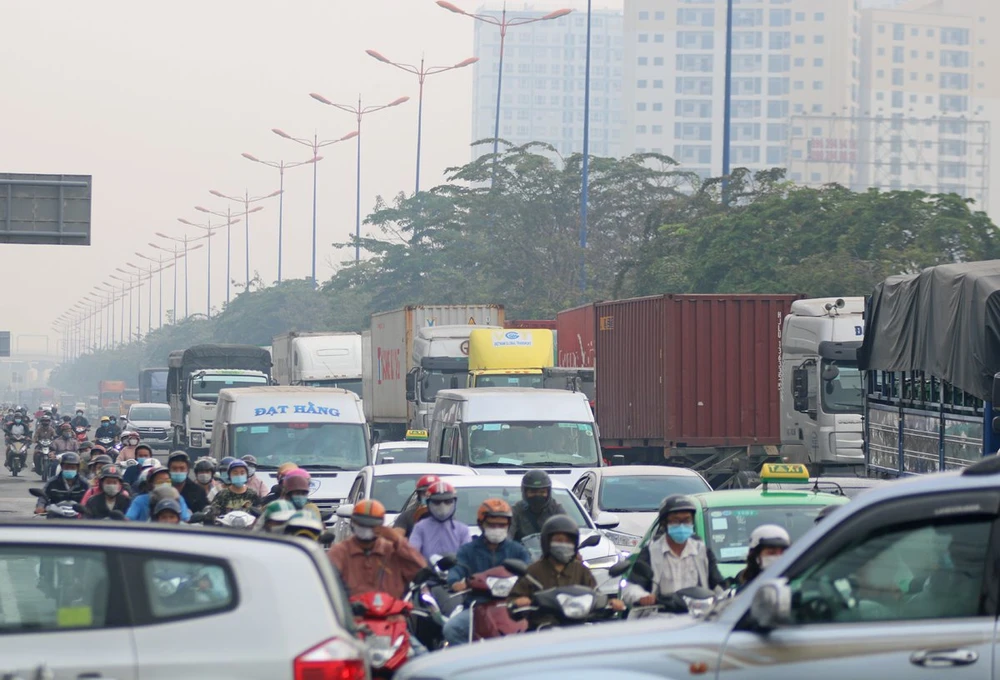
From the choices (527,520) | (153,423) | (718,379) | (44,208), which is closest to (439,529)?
(527,520)

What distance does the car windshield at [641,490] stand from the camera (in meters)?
16.8

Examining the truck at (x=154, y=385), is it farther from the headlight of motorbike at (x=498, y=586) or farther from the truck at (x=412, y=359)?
the headlight of motorbike at (x=498, y=586)

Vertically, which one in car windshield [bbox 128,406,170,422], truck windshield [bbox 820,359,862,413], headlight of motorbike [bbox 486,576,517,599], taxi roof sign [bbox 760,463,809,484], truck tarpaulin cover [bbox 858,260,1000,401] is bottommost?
car windshield [bbox 128,406,170,422]

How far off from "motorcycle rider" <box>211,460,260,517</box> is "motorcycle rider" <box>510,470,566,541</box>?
3109 mm

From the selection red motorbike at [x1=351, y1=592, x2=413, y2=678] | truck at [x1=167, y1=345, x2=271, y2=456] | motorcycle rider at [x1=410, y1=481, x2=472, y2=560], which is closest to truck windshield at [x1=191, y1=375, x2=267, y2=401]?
truck at [x1=167, y1=345, x2=271, y2=456]

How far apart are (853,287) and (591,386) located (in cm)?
762

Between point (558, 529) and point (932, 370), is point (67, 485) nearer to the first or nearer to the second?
point (932, 370)

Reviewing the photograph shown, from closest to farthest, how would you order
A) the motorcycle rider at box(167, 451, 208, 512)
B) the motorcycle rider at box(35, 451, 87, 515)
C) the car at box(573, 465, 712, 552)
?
the motorcycle rider at box(167, 451, 208, 512) → the car at box(573, 465, 712, 552) → the motorcycle rider at box(35, 451, 87, 515)

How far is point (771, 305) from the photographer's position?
26.9 m

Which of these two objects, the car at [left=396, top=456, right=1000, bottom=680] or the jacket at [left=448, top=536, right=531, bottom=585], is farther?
the jacket at [left=448, top=536, right=531, bottom=585]

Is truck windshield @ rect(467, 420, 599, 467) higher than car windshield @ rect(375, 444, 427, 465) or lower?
higher

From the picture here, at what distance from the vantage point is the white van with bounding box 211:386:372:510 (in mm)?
20938

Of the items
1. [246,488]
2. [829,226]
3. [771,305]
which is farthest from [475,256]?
[246,488]

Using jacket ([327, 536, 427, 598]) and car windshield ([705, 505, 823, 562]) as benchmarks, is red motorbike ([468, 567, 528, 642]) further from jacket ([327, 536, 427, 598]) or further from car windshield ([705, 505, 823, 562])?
car windshield ([705, 505, 823, 562])
